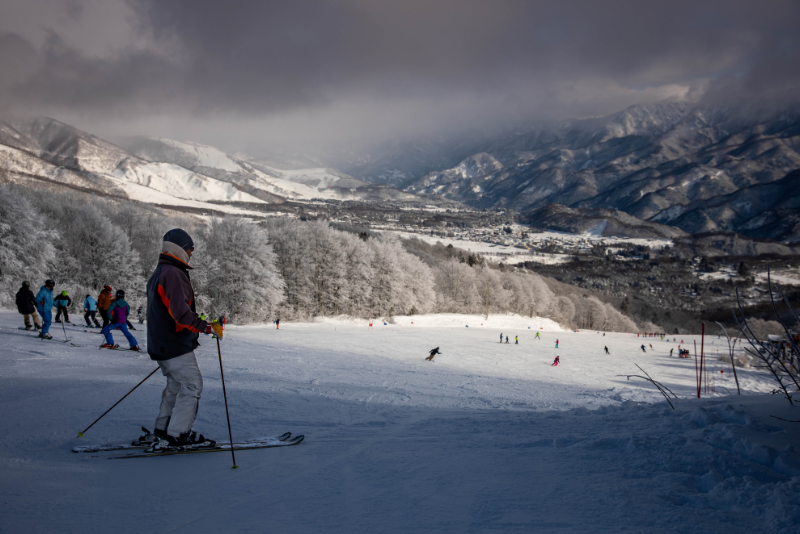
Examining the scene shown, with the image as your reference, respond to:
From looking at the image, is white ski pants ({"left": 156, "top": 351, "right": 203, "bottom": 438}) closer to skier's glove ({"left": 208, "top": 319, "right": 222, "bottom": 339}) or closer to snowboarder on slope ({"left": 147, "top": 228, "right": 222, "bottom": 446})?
snowboarder on slope ({"left": 147, "top": 228, "right": 222, "bottom": 446})

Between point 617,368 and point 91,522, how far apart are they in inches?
1181

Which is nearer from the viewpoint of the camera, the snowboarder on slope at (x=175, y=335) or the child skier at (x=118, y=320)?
the snowboarder on slope at (x=175, y=335)

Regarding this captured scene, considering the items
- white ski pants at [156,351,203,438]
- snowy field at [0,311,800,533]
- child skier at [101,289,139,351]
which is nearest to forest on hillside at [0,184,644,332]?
child skier at [101,289,139,351]

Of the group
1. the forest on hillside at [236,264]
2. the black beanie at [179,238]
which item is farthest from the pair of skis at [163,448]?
the forest on hillside at [236,264]

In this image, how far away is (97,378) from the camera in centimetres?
898

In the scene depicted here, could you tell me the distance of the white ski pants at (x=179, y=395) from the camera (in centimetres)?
501

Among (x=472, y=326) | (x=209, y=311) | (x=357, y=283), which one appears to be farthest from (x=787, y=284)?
(x=209, y=311)

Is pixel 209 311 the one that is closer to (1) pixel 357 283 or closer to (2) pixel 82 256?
(2) pixel 82 256

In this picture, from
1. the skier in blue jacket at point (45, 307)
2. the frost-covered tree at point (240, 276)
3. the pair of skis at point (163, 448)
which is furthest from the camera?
the frost-covered tree at point (240, 276)

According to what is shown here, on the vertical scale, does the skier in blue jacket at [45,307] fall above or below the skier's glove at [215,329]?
below

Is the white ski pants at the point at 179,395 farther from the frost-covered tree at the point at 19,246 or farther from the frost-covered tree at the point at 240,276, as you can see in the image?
the frost-covered tree at the point at 240,276

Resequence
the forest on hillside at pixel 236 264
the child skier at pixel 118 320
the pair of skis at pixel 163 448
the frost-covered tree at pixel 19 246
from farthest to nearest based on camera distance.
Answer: the forest on hillside at pixel 236 264 → the frost-covered tree at pixel 19 246 → the child skier at pixel 118 320 → the pair of skis at pixel 163 448

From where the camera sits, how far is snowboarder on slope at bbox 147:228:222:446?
4.86 metres

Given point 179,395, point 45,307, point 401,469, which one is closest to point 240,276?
point 45,307
